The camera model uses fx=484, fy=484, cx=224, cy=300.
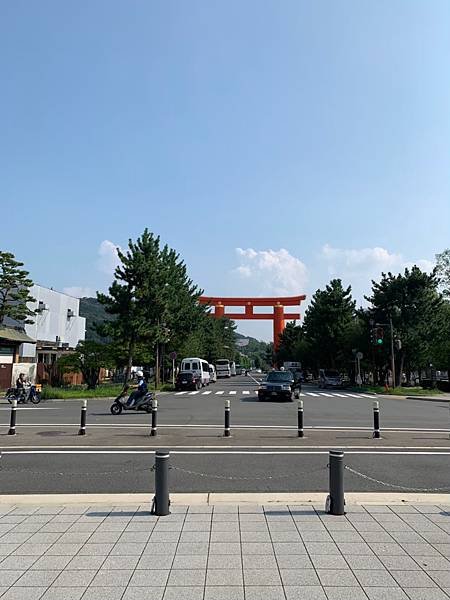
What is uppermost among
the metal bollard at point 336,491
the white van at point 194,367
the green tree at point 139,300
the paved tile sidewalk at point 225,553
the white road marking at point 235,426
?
the green tree at point 139,300

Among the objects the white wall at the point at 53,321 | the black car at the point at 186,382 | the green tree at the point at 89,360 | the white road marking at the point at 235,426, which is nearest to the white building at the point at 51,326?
the white wall at the point at 53,321

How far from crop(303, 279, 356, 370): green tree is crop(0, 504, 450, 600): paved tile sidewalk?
168ft

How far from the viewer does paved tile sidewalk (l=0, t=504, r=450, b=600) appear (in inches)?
162

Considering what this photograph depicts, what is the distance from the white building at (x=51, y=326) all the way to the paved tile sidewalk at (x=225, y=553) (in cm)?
4898

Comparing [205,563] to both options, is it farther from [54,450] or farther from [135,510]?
[54,450]

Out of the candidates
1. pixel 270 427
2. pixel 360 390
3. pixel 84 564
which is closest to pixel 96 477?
pixel 84 564

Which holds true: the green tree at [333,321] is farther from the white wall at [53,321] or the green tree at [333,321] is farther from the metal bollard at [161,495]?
the metal bollard at [161,495]

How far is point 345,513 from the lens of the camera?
20.5 feet

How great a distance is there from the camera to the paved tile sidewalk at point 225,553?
13.5ft

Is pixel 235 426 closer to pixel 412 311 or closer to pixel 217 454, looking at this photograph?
pixel 217 454

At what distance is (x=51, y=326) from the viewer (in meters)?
69.0

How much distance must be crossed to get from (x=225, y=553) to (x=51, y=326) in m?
68.7

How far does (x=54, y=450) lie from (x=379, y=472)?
23.3ft

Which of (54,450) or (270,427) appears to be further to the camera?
(270,427)
